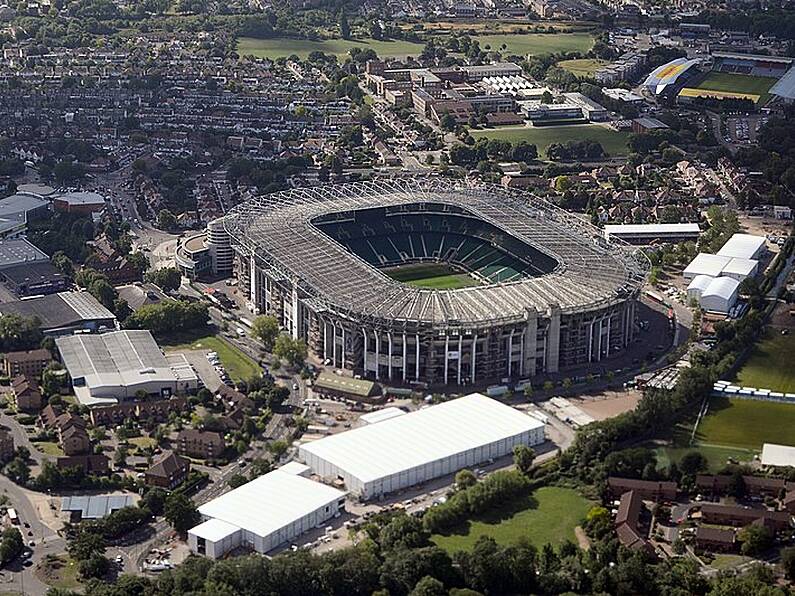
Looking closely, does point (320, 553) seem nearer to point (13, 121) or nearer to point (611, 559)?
point (611, 559)

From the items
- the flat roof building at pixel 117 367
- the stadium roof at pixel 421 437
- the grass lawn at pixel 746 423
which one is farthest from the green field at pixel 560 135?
the stadium roof at pixel 421 437

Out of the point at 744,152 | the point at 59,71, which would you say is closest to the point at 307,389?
the point at 744,152

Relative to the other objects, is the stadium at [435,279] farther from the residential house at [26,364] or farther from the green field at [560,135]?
the green field at [560,135]

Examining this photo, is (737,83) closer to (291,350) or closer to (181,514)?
(291,350)

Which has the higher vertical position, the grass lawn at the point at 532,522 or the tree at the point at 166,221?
the tree at the point at 166,221

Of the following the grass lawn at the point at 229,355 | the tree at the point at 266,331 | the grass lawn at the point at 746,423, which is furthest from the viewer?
the tree at the point at 266,331

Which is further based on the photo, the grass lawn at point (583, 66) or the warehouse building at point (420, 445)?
the grass lawn at point (583, 66)

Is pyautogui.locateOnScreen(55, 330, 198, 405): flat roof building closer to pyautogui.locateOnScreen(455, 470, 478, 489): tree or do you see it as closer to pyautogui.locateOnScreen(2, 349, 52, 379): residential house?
pyautogui.locateOnScreen(2, 349, 52, 379): residential house

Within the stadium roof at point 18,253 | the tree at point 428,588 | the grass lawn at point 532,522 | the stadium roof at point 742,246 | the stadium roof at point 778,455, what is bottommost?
the grass lawn at point 532,522
